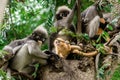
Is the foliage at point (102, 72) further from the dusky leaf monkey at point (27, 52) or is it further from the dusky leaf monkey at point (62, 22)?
the dusky leaf monkey at point (62, 22)

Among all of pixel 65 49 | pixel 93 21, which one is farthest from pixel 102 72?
pixel 93 21

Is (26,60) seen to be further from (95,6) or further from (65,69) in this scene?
(95,6)

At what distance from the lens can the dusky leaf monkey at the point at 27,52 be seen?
4.87m

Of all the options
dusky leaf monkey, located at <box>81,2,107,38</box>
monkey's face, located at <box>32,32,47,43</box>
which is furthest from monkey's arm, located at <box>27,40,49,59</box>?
dusky leaf monkey, located at <box>81,2,107,38</box>

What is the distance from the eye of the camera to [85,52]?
4.08 metres

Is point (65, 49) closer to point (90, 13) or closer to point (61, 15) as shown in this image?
point (90, 13)

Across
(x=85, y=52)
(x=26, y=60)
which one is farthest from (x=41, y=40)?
(x=85, y=52)

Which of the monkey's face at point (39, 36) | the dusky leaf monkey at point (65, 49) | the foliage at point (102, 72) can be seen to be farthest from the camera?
the monkey's face at point (39, 36)

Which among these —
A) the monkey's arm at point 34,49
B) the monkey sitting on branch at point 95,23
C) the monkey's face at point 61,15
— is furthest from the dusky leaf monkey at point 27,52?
the monkey's face at point 61,15

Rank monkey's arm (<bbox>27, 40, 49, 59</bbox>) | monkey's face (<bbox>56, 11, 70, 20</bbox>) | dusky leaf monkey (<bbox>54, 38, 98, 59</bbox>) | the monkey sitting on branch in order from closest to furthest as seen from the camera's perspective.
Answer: dusky leaf monkey (<bbox>54, 38, 98, 59</bbox>)
monkey's arm (<bbox>27, 40, 49, 59</bbox>)
the monkey sitting on branch
monkey's face (<bbox>56, 11, 70, 20</bbox>)

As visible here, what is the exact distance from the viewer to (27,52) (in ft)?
16.8

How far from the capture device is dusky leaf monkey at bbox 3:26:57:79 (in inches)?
192

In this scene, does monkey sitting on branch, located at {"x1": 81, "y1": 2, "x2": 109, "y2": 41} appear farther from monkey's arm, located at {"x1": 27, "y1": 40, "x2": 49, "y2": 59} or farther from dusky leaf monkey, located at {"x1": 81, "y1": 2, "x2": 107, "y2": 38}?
monkey's arm, located at {"x1": 27, "y1": 40, "x2": 49, "y2": 59}

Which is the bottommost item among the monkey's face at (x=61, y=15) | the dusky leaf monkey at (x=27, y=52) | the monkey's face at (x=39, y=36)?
the dusky leaf monkey at (x=27, y=52)
